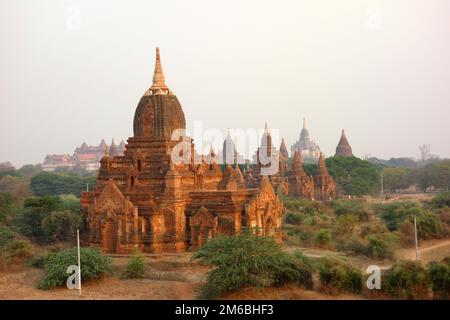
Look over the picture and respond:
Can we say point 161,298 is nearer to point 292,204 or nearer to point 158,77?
point 158,77

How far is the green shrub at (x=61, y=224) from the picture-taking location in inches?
1425

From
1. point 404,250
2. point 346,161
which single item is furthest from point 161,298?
point 346,161

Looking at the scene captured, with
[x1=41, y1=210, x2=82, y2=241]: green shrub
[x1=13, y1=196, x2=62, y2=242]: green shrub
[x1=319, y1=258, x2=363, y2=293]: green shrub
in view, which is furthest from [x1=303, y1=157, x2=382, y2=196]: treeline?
[x1=319, y1=258, x2=363, y2=293]: green shrub

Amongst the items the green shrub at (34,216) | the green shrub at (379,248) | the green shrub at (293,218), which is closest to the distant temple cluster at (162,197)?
the green shrub at (379,248)

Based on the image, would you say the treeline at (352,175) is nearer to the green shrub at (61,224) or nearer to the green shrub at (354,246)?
the green shrub at (354,246)

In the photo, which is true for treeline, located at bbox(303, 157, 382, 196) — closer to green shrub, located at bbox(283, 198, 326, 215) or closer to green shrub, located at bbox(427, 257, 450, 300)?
green shrub, located at bbox(283, 198, 326, 215)

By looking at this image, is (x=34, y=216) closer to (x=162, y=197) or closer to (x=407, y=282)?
(x=162, y=197)

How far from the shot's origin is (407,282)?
22234 mm

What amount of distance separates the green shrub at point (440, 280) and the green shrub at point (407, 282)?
0.85 ft

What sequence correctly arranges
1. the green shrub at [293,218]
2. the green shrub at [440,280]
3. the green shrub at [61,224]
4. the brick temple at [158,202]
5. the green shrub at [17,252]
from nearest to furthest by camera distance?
the green shrub at [440,280]
the green shrub at [17,252]
the brick temple at [158,202]
the green shrub at [61,224]
the green shrub at [293,218]

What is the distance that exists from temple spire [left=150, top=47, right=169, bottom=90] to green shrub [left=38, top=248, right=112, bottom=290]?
10515 mm

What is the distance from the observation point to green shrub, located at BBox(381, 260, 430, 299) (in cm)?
2227

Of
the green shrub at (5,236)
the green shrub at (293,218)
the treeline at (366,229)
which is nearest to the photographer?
the treeline at (366,229)
